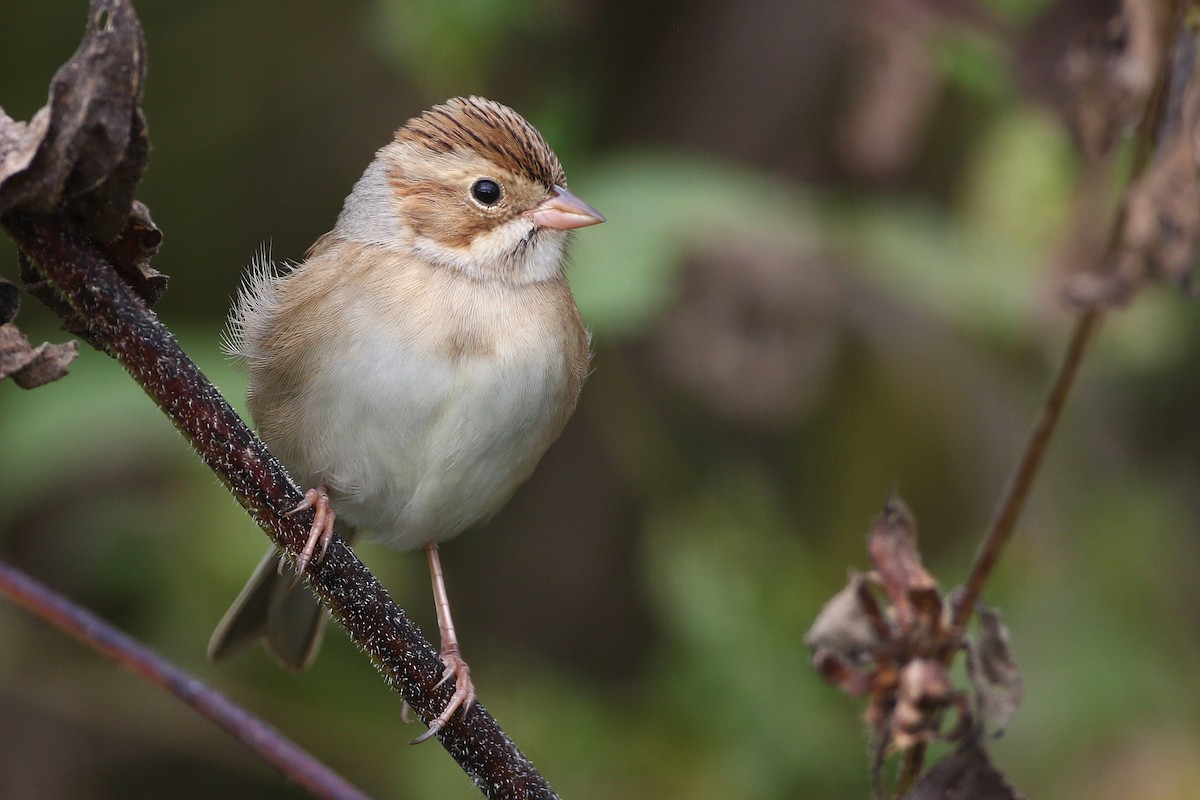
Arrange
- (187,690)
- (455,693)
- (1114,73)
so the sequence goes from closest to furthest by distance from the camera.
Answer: (187,690) → (1114,73) → (455,693)

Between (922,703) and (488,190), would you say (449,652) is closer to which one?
(488,190)

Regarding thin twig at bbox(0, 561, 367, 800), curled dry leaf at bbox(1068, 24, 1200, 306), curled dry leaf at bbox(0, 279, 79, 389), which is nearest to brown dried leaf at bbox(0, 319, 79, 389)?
curled dry leaf at bbox(0, 279, 79, 389)

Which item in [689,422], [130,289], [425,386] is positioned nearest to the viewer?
[130,289]

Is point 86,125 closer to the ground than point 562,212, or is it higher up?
higher up

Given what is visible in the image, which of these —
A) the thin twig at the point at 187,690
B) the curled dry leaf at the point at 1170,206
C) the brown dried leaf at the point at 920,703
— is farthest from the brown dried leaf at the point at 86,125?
the curled dry leaf at the point at 1170,206

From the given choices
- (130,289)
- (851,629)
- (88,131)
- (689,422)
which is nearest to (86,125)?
(88,131)

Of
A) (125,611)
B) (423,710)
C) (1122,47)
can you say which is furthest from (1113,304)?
(125,611)

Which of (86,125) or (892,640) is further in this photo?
(892,640)
